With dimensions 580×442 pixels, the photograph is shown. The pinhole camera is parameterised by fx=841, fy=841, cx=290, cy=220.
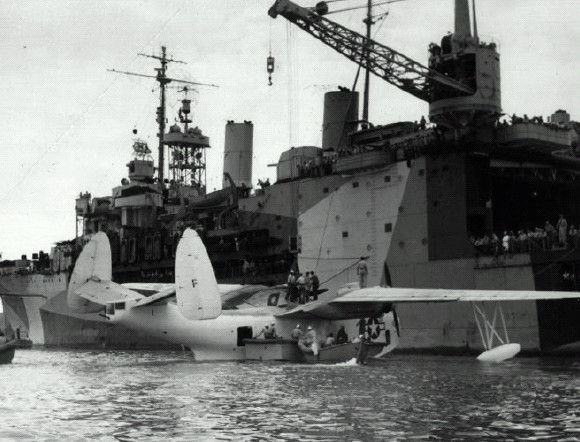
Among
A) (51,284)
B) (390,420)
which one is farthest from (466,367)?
(51,284)

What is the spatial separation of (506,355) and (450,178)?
38.0 ft

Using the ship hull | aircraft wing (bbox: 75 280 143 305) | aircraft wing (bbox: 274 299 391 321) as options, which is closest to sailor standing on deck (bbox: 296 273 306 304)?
aircraft wing (bbox: 274 299 391 321)

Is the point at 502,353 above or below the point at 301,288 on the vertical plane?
below

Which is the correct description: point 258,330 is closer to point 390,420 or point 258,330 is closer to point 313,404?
point 313,404

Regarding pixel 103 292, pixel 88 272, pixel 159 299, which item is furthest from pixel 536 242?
pixel 88 272

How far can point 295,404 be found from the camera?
59.8ft

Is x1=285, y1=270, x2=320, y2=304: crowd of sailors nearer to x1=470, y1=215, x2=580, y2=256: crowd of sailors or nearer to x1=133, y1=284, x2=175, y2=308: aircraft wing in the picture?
x1=133, y1=284, x2=175, y2=308: aircraft wing

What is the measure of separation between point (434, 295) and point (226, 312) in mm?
8883

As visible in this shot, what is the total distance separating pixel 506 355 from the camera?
108 feet

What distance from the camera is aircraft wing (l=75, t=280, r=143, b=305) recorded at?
117 feet

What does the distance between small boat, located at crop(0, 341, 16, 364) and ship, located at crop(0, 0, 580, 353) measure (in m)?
14.0

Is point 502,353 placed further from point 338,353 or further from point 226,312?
point 226,312

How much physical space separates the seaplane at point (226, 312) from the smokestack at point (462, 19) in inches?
576

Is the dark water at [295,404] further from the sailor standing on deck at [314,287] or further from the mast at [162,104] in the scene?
the mast at [162,104]
